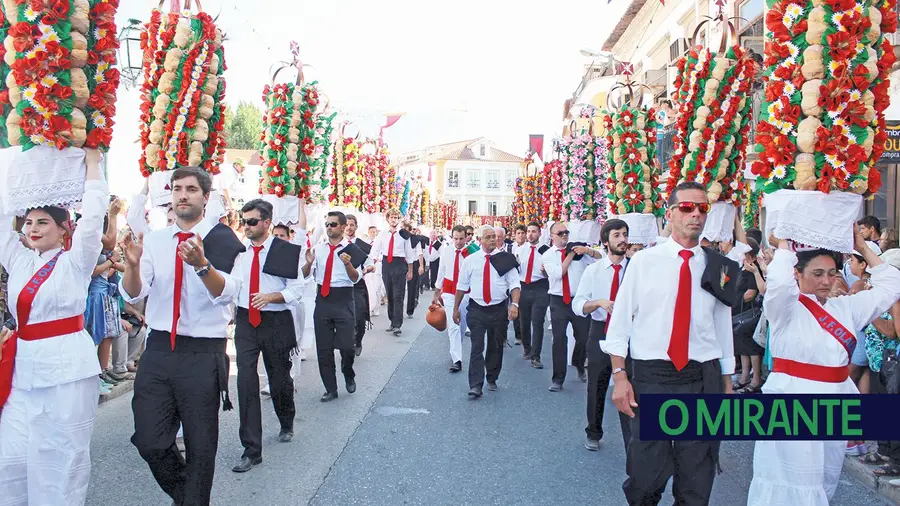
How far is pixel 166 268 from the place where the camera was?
462cm

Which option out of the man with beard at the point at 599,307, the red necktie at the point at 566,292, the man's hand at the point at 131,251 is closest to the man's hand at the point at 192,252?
the man's hand at the point at 131,251

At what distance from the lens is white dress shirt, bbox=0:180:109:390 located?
148 inches

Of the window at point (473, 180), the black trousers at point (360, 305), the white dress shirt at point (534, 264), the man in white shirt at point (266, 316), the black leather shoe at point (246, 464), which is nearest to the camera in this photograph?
the black leather shoe at point (246, 464)

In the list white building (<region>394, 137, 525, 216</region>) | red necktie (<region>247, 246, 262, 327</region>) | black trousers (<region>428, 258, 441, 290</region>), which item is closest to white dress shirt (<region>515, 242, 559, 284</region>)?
red necktie (<region>247, 246, 262, 327</region>)

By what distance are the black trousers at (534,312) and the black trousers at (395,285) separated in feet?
10.7

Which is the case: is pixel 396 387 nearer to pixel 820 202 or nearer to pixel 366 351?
pixel 366 351

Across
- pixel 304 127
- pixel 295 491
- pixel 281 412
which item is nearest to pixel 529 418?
pixel 281 412

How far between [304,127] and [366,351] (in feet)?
13.5

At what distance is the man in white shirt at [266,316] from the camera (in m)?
6.27

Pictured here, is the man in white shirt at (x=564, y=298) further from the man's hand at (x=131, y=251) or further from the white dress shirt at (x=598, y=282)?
the man's hand at (x=131, y=251)

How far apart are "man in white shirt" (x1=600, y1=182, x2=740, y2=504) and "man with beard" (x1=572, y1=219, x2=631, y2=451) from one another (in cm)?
204

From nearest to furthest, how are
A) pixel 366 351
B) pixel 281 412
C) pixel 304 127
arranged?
pixel 281 412 < pixel 304 127 < pixel 366 351

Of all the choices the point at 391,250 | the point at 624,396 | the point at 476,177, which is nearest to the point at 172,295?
the point at 624,396

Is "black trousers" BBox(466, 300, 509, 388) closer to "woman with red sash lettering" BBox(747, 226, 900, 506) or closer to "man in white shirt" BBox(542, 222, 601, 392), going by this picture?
"man in white shirt" BBox(542, 222, 601, 392)
